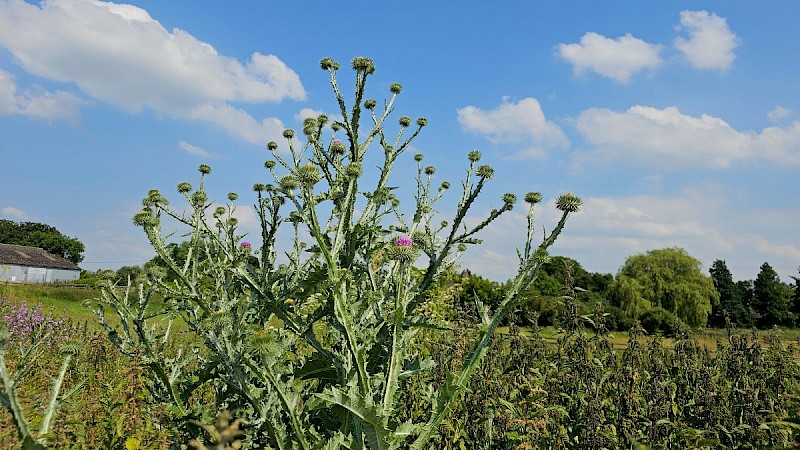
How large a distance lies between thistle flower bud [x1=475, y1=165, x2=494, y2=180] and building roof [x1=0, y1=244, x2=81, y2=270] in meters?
97.2

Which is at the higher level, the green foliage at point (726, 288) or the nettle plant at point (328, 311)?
the green foliage at point (726, 288)

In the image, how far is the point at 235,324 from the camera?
3211mm

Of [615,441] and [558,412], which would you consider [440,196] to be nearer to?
[558,412]

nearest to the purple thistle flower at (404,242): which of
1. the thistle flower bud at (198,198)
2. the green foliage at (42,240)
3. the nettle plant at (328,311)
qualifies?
the nettle plant at (328,311)

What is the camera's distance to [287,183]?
11.3ft

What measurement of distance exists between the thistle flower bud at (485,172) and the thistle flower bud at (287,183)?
4.18 feet

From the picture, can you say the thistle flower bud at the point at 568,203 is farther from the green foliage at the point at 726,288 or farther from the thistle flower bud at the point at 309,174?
the green foliage at the point at 726,288

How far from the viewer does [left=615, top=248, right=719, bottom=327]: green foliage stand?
60938 mm

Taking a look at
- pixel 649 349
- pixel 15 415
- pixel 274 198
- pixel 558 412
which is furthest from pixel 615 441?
pixel 15 415

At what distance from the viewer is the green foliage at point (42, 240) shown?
105500mm

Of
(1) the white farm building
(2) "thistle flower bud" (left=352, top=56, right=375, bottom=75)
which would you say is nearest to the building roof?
(1) the white farm building

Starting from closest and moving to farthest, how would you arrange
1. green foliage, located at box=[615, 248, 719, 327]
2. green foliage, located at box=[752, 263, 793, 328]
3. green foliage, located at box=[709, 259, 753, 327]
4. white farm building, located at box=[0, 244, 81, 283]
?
green foliage, located at box=[615, 248, 719, 327] < green foliage, located at box=[752, 263, 793, 328] < green foliage, located at box=[709, 259, 753, 327] < white farm building, located at box=[0, 244, 81, 283]

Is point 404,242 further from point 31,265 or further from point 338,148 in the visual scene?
point 31,265

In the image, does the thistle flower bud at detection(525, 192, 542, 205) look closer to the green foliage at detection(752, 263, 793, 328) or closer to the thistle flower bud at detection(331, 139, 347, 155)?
the thistle flower bud at detection(331, 139, 347, 155)
